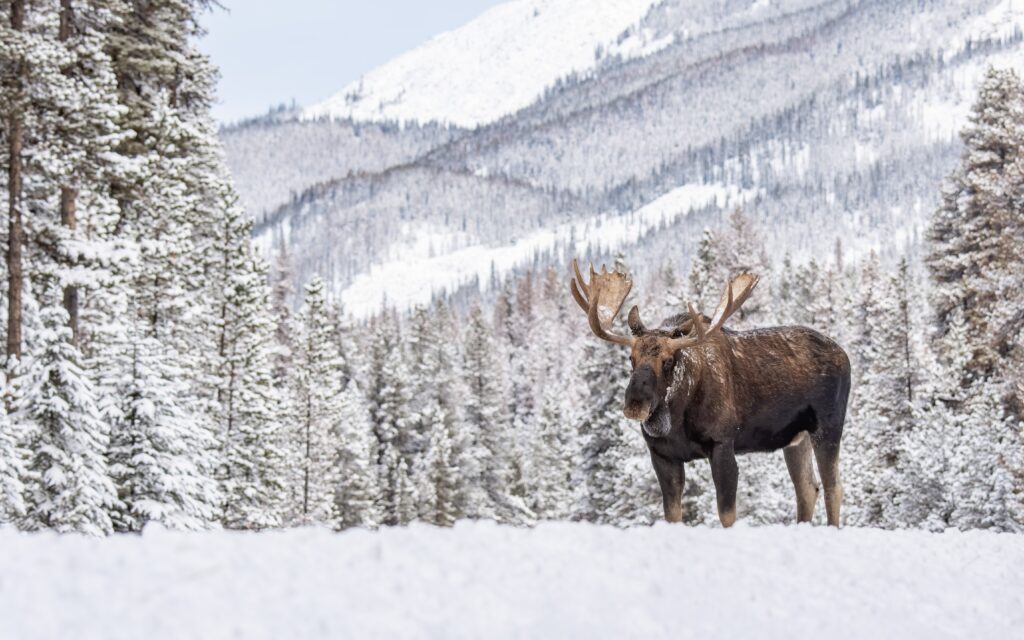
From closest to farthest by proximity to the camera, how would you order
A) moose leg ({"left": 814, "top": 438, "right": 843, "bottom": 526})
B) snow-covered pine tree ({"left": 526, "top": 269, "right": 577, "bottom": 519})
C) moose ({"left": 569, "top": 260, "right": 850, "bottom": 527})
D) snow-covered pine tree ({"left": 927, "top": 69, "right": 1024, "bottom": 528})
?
moose ({"left": 569, "top": 260, "right": 850, "bottom": 527}), moose leg ({"left": 814, "top": 438, "right": 843, "bottom": 526}), snow-covered pine tree ({"left": 927, "top": 69, "right": 1024, "bottom": 528}), snow-covered pine tree ({"left": 526, "top": 269, "right": 577, "bottom": 519})

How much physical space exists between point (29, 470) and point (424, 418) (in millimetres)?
39947

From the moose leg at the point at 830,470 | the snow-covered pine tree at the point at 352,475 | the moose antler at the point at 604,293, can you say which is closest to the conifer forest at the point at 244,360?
the snow-covered pine tree at the point at 352,475

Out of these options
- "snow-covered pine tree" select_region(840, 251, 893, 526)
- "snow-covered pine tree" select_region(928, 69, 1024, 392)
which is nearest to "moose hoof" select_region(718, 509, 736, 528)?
"snow-covered pine tree" select_region(928, 69, 1024, 392)

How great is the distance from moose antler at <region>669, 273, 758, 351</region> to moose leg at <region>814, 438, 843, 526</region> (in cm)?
162

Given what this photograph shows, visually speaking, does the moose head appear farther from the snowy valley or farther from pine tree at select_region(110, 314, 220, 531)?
pine tree at select_region(110, 314, 220, 531)

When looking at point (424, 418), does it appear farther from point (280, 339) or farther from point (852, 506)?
point (852, 506)

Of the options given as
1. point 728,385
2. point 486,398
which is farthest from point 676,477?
point 486,398

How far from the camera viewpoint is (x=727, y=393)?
9.44 meters

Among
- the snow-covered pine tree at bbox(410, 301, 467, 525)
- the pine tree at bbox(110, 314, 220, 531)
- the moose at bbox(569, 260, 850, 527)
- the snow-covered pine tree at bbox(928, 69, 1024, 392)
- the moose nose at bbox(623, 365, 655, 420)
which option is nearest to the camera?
the moose nose at bbox(623, 365, 655, 420)

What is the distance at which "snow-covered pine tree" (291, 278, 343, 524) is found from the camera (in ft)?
125

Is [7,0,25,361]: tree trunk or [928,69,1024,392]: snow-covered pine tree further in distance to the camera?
[928,69,1024,392]: snow-covered pine tree

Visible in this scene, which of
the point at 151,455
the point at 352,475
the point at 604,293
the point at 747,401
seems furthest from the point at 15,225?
the point at 352,475

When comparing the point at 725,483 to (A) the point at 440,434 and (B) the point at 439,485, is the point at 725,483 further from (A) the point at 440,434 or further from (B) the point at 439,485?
(A) the point at 440,434

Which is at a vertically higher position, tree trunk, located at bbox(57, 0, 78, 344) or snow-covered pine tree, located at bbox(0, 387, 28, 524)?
tree trunk, located at bbox(57, 0, 78, 344)
